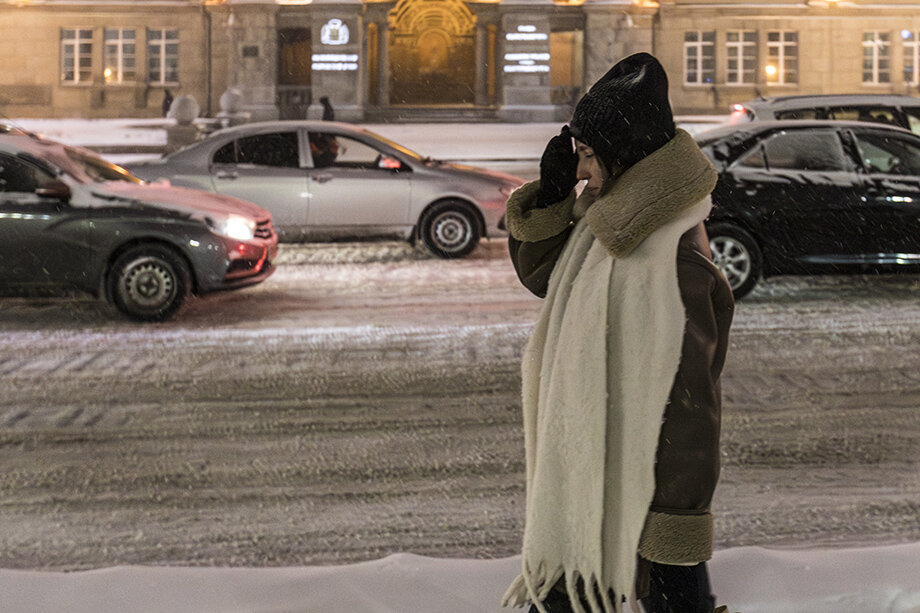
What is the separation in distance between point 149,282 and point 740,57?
35.4m

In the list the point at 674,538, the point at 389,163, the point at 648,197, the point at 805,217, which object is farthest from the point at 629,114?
the point at 389,163

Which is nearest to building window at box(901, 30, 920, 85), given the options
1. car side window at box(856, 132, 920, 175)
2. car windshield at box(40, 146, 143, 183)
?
car side window at box(856, 132, 920, 175)

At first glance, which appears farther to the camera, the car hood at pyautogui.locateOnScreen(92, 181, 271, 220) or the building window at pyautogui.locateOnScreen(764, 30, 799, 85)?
the building window at pyautogui.locateOnScreen(764, 30, 799, 85)

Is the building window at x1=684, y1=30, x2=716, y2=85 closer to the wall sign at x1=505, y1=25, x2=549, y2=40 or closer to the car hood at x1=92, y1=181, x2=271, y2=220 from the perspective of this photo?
the wall sign at x1=505, y1=25, x2=549, y2=40

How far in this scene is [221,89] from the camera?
3900 cm

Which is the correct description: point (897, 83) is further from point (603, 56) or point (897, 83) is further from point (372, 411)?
point (372, 411)

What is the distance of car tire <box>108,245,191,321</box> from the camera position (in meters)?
8.75

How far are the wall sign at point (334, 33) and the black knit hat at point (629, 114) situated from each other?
36.5 m

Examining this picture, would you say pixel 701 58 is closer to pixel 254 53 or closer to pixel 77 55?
pixel 254 53

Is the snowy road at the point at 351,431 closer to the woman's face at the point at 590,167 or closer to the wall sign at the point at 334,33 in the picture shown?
the woman's face at the point at 590,167

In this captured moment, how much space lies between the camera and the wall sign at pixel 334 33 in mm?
37656

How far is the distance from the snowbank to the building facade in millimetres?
35081

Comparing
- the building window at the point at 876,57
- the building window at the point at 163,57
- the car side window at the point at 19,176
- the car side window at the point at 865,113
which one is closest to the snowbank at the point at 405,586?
the car side window at the point at 19,176

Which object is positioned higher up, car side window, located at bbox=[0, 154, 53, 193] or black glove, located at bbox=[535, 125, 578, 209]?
car side window, located at bbox=[0, 154, 53, 193]
